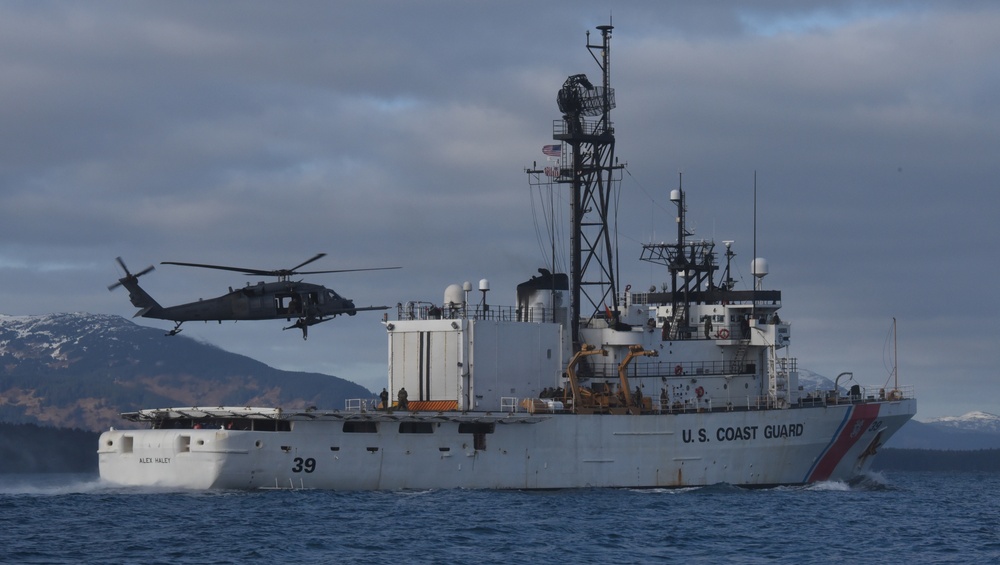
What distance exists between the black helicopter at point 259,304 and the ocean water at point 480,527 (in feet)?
19.4

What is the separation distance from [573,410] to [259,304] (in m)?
12.1

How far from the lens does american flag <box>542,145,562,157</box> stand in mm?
55344

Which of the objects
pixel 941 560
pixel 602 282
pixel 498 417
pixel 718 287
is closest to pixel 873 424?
pixel 718 287

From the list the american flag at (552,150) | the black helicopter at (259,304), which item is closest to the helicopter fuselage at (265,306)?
the black helicopter at (259,304)

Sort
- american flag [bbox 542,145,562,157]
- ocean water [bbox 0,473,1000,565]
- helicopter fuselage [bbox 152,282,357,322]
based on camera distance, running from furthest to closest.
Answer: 1. american flag [bbox 542,145,562,157]
2. helicopter fuselage [bbox 152,282,357,322]
3. ocean water [bbox 0,473,1000,565]

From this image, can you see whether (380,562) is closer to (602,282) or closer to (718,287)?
(602,282)

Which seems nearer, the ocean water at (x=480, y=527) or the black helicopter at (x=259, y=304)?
the ocean water at (x=480, y=527)

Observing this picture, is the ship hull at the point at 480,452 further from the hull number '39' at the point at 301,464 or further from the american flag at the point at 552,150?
the american flag at the point at 552,150

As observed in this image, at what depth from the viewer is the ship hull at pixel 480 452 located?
151 feet

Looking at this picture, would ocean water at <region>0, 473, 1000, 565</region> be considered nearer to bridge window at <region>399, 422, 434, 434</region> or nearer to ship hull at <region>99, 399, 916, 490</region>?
ship hull at <region>99, 399, 916, 490</region>

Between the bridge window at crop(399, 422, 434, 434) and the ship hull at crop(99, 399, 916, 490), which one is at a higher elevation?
the bridge window at crop(399, 422, 434, 434)

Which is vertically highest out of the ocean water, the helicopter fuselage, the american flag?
the american flag

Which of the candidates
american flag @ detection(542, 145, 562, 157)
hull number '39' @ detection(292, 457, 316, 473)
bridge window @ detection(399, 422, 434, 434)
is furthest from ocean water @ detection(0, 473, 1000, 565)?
american flag @ detection(542, 145, 562, 157)

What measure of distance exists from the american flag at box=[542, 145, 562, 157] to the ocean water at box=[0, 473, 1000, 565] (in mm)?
14100
